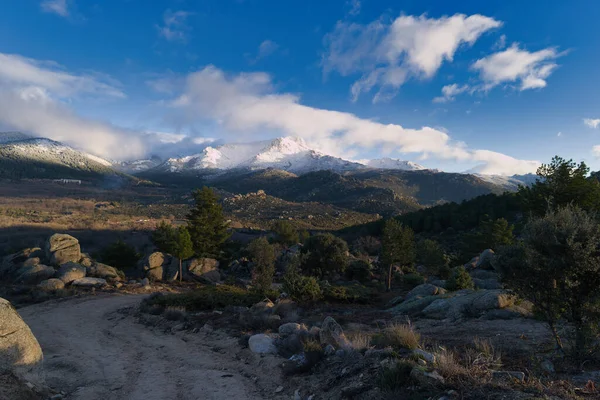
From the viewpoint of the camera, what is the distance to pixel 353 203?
7598 inches

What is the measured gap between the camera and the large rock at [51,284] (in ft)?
79.0

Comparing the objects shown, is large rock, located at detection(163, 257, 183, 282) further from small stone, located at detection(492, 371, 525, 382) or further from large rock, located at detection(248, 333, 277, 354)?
small stone, located at detection(492, 371, 525, 382)

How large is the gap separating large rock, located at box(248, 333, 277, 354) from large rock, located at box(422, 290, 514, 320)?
904cm

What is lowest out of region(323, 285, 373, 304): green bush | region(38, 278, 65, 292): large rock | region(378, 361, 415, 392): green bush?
region(38, 278, 65, 292): large rock

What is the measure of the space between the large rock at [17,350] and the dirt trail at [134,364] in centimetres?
88

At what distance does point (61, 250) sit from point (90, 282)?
7744 mm

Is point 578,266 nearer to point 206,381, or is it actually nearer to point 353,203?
point 206,381

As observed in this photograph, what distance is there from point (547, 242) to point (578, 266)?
67cm

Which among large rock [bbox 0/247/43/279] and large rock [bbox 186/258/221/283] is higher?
large rock [bbox 0/247/43/279]

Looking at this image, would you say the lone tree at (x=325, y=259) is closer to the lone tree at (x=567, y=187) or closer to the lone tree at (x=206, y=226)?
the lone tree at (x=206, y=226)

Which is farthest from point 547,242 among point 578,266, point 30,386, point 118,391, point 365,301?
point 365,301

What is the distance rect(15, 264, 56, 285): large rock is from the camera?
86.5 ft

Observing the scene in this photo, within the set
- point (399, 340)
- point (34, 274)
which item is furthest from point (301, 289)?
point (34, 274)

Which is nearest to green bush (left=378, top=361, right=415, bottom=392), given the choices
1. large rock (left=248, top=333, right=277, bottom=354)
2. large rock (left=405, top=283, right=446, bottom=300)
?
large rock (left=248, top=333, right=277, bottom=354)
